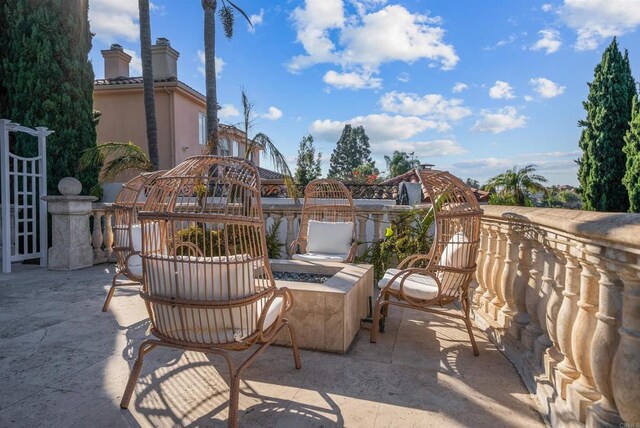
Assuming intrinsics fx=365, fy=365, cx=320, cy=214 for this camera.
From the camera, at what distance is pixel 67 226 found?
18.7ft

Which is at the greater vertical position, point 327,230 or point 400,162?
point 400,162

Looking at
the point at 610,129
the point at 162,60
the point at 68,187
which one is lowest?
the point at 68,187

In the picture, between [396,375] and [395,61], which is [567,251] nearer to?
[396,375]

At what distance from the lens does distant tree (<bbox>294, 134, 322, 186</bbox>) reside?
18547 mm

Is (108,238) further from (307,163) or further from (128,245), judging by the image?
(307,163)

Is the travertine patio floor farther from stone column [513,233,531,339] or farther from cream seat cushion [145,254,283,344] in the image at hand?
cream seat cushion [145,254,283,344]

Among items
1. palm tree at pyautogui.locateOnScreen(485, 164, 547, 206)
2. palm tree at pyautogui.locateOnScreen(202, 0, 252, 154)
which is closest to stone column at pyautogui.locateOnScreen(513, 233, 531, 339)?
palm tree at pyautogui.locateOnScreen(485, 164, 547, 206)

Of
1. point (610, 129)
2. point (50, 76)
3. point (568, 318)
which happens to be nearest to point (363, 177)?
point (610, 129)

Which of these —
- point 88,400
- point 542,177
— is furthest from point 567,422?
point 542,177

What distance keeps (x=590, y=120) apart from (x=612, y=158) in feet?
5.08

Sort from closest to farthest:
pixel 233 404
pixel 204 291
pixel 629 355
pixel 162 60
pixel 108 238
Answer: pixel 629 355 → pixel 233 404 → pixel 204 291 → pixel 108 238 → pixel 162 60

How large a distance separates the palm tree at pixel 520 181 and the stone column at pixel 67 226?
409 inches

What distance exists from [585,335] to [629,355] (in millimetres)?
304

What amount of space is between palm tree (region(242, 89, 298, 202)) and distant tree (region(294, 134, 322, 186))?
11.0m
